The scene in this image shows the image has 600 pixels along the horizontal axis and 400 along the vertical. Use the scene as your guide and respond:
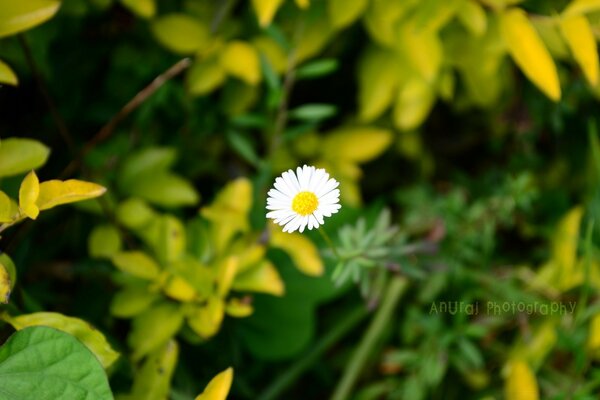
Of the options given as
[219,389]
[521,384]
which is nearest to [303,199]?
[219,389]

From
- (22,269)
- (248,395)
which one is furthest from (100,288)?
(248,395)

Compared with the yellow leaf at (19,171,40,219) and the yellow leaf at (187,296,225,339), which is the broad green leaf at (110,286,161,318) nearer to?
the yellow leaf at (187,296,225,339)

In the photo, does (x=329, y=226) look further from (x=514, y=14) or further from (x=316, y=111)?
(x=514, y=14)

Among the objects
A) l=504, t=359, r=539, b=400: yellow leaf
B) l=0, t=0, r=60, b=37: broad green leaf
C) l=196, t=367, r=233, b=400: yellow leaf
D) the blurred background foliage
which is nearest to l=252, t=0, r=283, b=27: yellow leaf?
the blurred background foliage

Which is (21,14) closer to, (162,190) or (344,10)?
(162,190)

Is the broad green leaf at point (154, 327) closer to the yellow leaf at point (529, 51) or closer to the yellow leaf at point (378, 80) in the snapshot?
the yellow leaf at point (378, 80)

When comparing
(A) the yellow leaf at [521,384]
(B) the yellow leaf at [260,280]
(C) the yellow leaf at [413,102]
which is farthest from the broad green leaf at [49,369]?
(C) the yellow leaf at [413,102]
